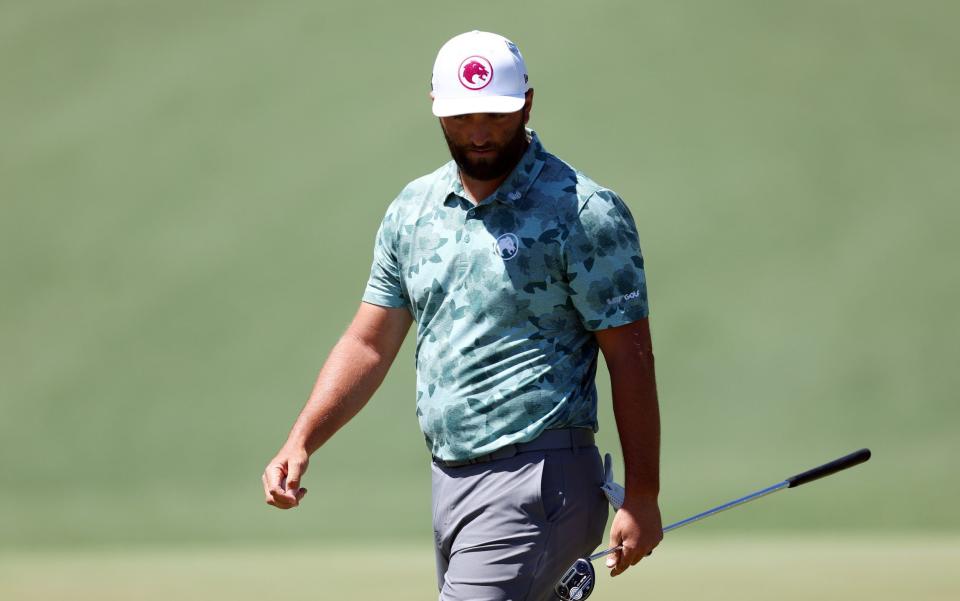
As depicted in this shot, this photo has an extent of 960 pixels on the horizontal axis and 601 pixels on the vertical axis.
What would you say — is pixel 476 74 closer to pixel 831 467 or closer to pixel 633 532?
pixel 633 532

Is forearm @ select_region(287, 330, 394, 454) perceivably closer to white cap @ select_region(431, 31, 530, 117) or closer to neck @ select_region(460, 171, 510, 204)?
neck @ select_region(460, 171, 510, 204)

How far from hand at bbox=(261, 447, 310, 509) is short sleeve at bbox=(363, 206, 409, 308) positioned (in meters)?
0.41

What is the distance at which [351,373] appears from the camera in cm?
369

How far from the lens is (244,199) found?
26.9 ft


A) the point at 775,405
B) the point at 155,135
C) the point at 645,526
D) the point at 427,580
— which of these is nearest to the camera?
the point at 645,526

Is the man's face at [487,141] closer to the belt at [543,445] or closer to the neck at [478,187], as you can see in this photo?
the neck at [478,187]

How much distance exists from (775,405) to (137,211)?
3.41 m

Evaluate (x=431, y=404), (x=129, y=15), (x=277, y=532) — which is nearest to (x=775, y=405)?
(x=277, y=532)

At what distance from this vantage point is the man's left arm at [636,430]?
3289 millimetres

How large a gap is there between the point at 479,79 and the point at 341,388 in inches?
32.0

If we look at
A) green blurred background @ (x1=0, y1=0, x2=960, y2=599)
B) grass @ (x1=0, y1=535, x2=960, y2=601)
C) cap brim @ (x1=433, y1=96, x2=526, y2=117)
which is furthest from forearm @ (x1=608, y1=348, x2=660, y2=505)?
green blurred background @ (x1=0, y1=0, x2=960, y2=599)

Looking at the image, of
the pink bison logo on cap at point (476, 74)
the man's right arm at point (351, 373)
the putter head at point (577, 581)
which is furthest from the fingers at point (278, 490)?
the pink bison logo on cap at point (476, 74)

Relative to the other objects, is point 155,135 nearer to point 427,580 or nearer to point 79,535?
point 79,535

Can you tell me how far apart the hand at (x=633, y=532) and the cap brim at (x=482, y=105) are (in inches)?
34.2
